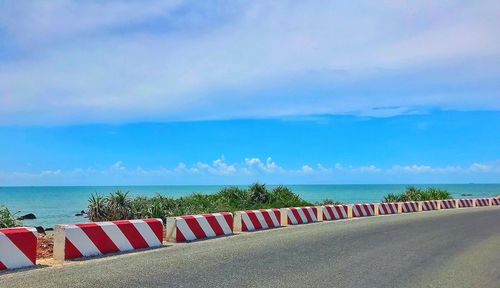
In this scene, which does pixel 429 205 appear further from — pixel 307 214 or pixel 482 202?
pixel 307 214

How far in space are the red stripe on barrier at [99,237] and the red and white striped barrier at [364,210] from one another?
16.0m

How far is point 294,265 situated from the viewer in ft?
31.7

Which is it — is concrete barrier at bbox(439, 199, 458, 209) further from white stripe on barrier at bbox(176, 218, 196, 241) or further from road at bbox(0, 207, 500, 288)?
white stripe on barrier at bbox(176, 218, 196, 241)

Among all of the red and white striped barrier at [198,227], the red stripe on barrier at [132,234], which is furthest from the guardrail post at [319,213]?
the red stripe on barrier at [132,234]

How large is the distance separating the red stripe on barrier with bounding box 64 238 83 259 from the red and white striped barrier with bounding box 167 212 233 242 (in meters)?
3.39

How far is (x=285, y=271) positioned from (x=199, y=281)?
1733mm

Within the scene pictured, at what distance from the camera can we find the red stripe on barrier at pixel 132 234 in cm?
1118

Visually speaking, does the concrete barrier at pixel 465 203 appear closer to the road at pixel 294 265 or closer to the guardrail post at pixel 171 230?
the road at pixel 294 265

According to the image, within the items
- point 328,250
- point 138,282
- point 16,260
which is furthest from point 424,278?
point 16,260

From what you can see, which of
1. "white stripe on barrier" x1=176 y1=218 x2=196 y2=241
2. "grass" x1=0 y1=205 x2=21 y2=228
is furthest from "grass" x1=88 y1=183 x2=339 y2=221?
"white stripe on barrier" x1=176 y1=218 x2=196 y2=241

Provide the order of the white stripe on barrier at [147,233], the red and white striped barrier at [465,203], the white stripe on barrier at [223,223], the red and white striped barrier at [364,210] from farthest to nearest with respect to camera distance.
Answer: the red and white striped barrier at [465,203] < the red and white striped barrier at [364,210] < the white stripe on barrier at [223,223] < the white stripe on barrier at [147,233]

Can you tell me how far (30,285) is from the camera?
751 centimetres

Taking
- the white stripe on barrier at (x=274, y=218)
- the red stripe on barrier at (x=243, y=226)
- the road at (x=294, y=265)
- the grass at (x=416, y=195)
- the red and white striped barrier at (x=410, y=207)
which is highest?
the grass at (x=416, y=195)

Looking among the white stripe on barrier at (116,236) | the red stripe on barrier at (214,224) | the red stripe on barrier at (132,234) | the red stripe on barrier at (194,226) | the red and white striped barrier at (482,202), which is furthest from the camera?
the red and white striped barrier at (482,202)
